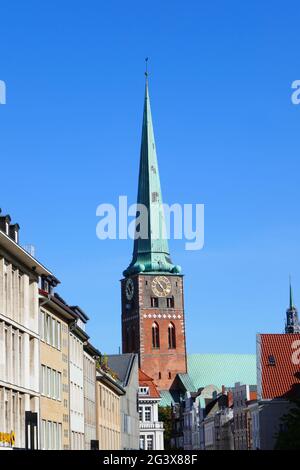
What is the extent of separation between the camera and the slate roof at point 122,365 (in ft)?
414

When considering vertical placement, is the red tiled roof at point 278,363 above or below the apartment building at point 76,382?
above

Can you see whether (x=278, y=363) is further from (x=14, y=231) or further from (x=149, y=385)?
(x=14, y=231)

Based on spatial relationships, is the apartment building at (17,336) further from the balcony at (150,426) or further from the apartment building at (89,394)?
the balcony at (150,426)

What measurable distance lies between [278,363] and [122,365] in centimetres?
2157

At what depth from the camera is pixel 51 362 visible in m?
59.6

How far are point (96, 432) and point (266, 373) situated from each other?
3252 centimetres

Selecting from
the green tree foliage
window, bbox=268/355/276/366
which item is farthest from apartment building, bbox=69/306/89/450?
window, bbox=268/355/276/366

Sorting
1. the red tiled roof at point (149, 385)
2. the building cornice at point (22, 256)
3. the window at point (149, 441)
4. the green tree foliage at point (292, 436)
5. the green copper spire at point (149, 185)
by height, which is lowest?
the green tree foliage at point (292, 436)

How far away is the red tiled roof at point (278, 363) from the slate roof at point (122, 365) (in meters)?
16.3

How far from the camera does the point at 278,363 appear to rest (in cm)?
11644

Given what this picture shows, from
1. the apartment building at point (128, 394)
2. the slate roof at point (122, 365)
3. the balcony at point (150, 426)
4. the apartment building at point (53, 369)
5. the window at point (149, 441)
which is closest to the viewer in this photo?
the apartment building at point (53, 369)

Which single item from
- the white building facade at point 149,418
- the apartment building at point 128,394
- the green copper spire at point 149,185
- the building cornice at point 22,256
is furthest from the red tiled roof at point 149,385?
the building cornice at point 22,256

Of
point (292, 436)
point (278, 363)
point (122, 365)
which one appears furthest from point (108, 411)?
point (122, 365)
